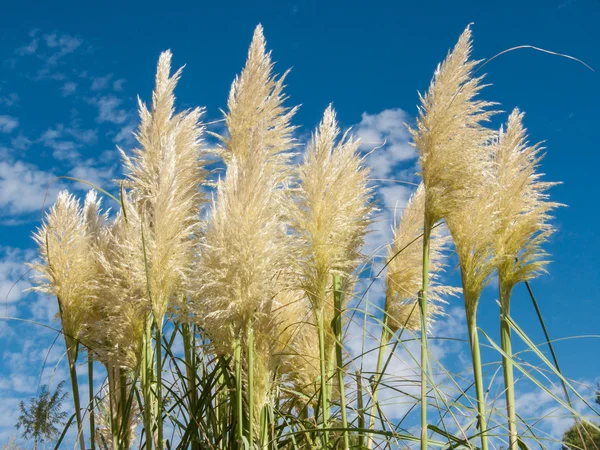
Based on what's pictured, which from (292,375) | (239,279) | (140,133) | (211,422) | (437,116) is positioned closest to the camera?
(239,279)

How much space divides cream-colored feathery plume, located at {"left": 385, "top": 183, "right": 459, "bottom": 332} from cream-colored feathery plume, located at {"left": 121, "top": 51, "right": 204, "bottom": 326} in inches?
43.2

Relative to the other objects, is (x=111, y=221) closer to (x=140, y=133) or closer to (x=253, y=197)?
(x=140, y=133)

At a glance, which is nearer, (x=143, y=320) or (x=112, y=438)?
(x=143, y=320)

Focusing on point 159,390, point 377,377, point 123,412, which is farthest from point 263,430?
point 123,412

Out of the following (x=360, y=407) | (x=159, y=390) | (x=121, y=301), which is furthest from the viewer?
(x=360, y=407)

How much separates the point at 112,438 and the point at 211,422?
766 mm

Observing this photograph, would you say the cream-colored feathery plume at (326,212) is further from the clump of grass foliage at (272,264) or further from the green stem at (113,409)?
the green stem at (113,409)

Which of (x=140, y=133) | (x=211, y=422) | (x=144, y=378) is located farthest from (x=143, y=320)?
(x=140, y=133)

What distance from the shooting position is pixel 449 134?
2855mm

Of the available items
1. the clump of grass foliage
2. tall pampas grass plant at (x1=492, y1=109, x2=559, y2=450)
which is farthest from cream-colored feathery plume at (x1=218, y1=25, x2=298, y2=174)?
tall pampas grass plant at (x1=492, y1=109, x2=559, y2=450)

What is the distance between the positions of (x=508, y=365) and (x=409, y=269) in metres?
0.72

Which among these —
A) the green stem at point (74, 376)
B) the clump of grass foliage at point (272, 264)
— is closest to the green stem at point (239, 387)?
the clump of grass foliage at point (272, 264)

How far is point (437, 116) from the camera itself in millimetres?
2877

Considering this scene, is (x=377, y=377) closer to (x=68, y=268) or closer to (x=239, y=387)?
(x=239, y=387)
